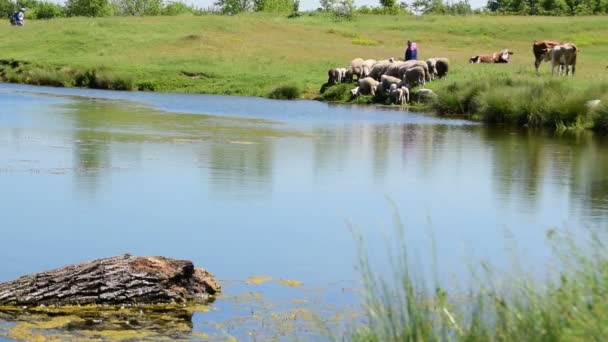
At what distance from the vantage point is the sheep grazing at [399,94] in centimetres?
3947

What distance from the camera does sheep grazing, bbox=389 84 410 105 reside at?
39.5 metres

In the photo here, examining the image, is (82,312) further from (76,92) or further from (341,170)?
(76,92)

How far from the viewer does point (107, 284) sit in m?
9.31

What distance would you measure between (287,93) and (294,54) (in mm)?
13118

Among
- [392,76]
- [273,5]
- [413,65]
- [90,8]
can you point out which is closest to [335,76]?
[392,76]

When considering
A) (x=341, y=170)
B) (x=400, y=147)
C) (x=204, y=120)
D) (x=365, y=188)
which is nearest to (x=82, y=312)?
(x=365, y=188)

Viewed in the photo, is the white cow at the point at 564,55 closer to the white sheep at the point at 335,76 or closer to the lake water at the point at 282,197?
the lake water at the point at 282,197

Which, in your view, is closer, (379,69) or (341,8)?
(379,69)

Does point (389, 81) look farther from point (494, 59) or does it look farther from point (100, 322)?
point (100, 322)

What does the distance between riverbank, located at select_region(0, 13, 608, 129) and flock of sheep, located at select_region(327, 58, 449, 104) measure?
2.09 ft

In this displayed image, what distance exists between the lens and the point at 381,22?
7612cm

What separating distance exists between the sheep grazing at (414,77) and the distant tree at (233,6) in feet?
285

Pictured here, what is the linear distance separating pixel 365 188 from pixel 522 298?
11.0 m

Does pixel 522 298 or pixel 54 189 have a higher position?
pixel 522 298
